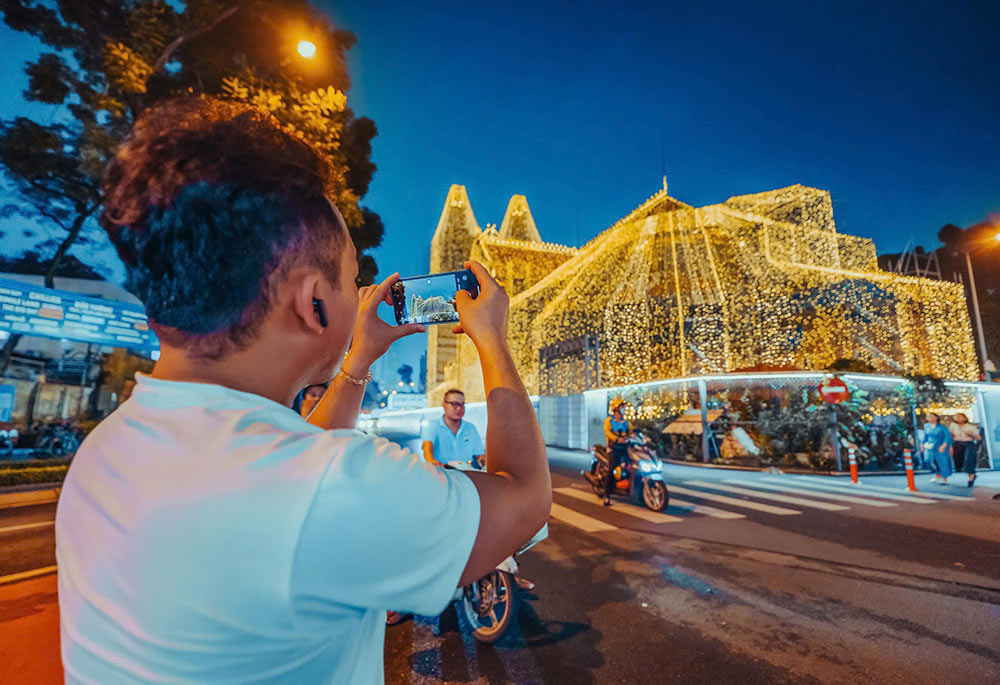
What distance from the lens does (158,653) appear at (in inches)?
25.2

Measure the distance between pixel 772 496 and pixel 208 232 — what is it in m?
11.1

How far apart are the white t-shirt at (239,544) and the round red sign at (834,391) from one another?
589 inches

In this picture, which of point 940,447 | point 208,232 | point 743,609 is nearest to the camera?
point 208,232

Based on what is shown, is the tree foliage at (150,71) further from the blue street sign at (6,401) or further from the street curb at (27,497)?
the blue street sign at (6,401)

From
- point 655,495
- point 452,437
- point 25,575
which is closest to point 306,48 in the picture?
point 452,437

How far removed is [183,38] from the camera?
9.10m

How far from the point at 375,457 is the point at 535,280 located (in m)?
32.5

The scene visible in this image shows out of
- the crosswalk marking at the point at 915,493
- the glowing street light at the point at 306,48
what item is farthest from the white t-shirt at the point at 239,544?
the crosswalk marking at the point at 915,493

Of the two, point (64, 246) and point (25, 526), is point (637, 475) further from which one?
point (64, 246)

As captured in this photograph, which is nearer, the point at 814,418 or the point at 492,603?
the point at 492,603

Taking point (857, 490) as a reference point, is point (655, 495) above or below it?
above

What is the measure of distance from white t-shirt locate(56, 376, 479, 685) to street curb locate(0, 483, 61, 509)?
13.0 m

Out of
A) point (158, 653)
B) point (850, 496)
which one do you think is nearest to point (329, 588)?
point (158, 653)

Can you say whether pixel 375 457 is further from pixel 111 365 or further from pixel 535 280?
pixel 535 280
